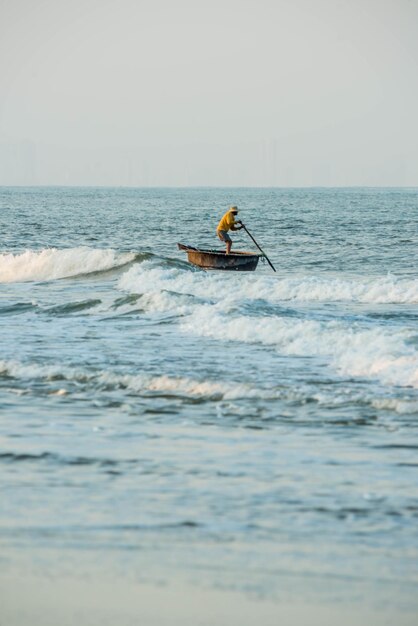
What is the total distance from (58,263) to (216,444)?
26.4 m

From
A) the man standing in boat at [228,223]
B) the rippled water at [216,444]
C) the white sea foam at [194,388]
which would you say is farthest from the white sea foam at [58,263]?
the white sea foam at [194,388]

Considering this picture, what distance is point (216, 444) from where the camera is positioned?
10.2 meters

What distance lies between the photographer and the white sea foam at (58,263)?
35.0m

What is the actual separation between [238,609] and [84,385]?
7675 millimetres

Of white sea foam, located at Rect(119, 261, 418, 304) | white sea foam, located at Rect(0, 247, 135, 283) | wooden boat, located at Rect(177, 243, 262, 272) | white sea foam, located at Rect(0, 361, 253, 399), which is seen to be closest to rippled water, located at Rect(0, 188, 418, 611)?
white sea foam, located at Rect(0, 361, 253, 399)

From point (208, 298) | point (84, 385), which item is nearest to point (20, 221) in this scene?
point (208, 298)

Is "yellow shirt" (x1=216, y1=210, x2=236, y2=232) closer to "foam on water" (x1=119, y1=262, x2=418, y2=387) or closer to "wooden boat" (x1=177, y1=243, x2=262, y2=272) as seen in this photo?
"wooden boat" (x1=177, y1=243, x2=262, y2=272)

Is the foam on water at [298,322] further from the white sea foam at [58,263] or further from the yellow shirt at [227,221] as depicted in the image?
the white sea foam at [58,263]

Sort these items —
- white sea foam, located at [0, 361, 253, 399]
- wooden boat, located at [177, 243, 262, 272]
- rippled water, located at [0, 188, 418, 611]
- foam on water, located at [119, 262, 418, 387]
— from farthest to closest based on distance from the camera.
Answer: wooden boat, located at [177, 243, 262, 272], foam on water, located at [119, 262, 418, 387], white sea foam, located at [0, 361, 253, 399], rippled water, located at [0, 188, 418, 611]

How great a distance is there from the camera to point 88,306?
24.1m

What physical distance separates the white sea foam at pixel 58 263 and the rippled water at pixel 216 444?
35.8 feet

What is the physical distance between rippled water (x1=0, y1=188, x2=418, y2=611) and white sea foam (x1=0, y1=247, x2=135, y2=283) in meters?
10.9

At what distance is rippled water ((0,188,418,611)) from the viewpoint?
7086mm

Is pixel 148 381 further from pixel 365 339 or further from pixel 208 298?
pixel 208 298
